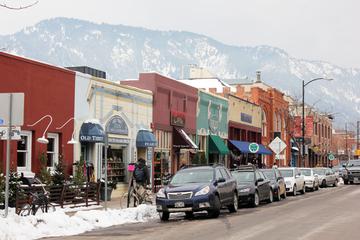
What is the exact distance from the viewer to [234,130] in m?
49.5

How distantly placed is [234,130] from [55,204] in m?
30.0

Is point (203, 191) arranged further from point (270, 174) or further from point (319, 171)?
point (319, 171)

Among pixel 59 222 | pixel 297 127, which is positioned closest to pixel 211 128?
pixel 297 127

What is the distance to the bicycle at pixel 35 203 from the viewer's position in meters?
17.8

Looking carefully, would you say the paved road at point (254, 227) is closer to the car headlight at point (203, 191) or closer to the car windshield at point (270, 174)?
the car headlight at point (203, 191)

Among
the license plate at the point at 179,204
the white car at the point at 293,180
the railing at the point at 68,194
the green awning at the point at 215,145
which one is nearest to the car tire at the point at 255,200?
the railing at the point at 68,194

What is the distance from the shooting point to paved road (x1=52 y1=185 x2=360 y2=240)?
47.6ft

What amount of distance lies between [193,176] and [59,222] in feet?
19.7

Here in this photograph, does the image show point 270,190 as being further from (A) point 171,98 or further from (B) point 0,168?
(B) point 0,168

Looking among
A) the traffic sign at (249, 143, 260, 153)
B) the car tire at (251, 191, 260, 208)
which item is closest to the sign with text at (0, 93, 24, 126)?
the car tire at (251, 191, 260, 208)

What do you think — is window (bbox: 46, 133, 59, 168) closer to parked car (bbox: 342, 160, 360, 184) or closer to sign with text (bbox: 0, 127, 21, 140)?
sign with text (bbox: 0, 127, 21, 140)

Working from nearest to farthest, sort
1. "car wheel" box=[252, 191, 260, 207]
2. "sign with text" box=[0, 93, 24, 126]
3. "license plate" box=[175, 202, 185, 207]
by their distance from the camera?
"sign with text" box=[0, 93, 24, 126] < "license plate" box=[175, 202, 185, 207] < "car wheel" box=[252, 191, 260, 207]

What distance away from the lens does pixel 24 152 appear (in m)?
22.9

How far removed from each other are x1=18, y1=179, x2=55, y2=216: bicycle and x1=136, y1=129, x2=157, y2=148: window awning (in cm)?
1245
